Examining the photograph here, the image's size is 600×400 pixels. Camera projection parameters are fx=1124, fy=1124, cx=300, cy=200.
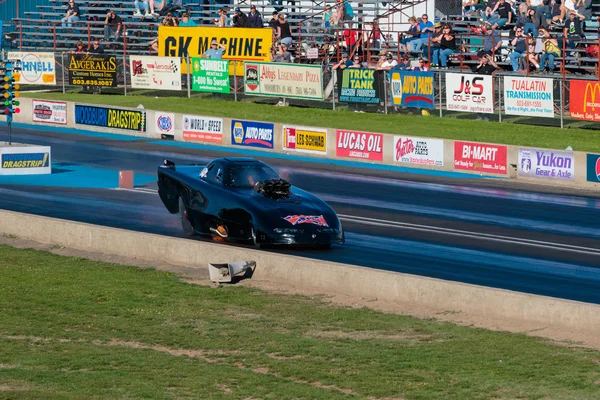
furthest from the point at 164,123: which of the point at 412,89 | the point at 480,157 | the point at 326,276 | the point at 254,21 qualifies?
the point at 326,276

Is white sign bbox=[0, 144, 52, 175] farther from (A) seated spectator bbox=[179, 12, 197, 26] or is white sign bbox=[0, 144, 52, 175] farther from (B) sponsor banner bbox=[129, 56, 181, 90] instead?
(A) seated spectator bbox=[179, 12, 197, 26]

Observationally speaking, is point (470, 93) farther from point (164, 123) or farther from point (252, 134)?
point (164, 123)

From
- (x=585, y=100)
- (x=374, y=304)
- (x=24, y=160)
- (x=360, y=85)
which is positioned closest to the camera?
(x=374, y=304)

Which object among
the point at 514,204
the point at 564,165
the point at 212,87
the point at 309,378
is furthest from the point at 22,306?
the point at 212,87

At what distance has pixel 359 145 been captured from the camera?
3462 cm

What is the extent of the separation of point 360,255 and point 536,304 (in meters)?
5.84

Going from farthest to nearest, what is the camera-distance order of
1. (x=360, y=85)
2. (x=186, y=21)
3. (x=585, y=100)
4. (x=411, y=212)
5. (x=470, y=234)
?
1. (x=186, y=21)
2. (x=360, y=85)
3. (x=585, y=100)
4. (x=411, y=212)
5. (x=470, y=234)

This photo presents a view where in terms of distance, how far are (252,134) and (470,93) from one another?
7.29m

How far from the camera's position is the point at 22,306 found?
17234 millimetres

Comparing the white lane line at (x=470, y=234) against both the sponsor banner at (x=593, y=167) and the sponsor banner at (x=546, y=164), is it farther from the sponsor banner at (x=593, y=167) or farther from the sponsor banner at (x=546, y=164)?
the sponsor banner at (x=546, y=164)

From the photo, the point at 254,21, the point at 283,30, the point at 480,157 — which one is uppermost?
the point at 254,21

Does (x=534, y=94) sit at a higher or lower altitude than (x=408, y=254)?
higher

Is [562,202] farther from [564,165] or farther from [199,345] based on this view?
[199,345]

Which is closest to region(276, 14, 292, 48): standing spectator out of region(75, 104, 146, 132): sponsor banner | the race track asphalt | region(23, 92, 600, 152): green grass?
region(23, 92, 600, 152): green grass
